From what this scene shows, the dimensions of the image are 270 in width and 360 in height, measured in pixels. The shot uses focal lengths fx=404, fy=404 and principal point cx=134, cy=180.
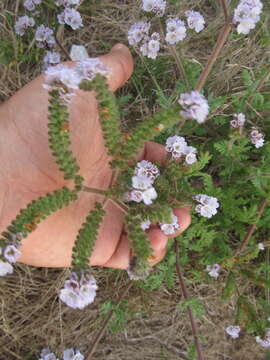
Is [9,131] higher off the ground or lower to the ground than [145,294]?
higher

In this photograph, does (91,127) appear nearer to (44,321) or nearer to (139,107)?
(139,107)

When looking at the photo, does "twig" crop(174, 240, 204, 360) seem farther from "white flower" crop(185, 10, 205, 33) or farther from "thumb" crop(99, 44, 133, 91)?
"white flower" crop(185, 10, 205, 33)

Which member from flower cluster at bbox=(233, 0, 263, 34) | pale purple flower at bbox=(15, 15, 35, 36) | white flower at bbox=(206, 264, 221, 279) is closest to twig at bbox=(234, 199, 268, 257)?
A: white flower at bbox=(206, 264, 221, 279)

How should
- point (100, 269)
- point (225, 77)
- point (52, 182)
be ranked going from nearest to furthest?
point (52, 182)
point (225, 77)
point (100, 269)

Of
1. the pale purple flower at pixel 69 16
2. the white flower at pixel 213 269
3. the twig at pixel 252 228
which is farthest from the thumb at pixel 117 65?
the white flower at pixel 213 269

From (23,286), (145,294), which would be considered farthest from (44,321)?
(145,294)

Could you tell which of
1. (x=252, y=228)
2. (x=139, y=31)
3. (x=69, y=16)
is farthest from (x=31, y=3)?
(x=252, y=228)

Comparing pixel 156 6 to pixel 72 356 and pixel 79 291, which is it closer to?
pixel 79 291
